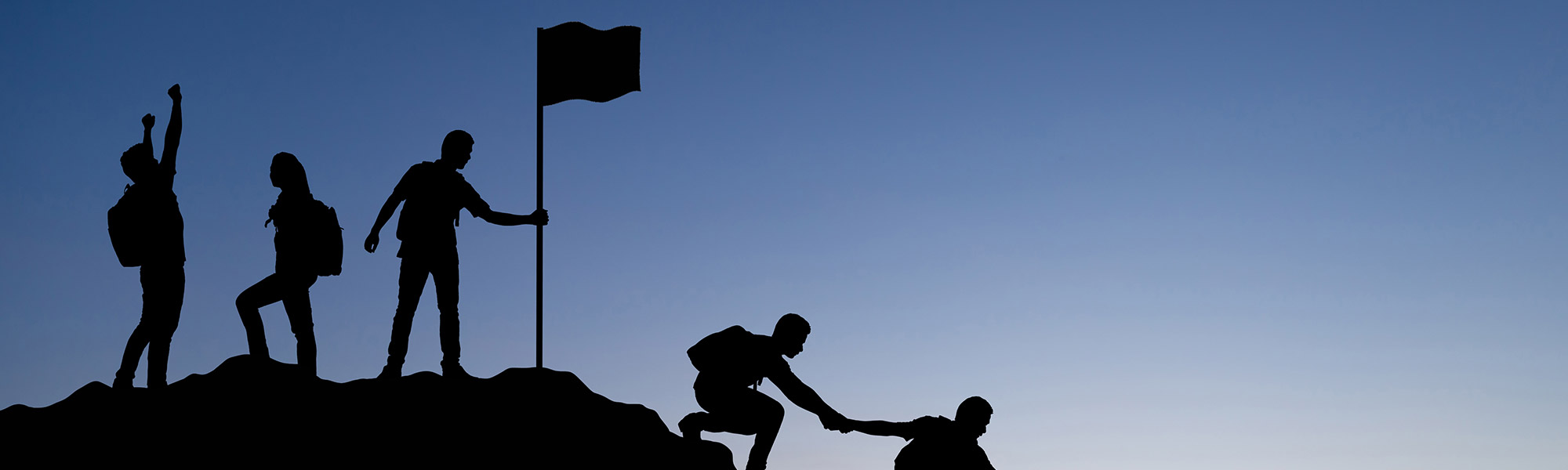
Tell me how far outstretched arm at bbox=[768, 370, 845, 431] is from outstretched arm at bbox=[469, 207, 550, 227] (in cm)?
291

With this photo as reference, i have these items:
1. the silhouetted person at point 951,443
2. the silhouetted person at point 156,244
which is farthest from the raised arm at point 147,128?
the silhouetted person at point 951,443

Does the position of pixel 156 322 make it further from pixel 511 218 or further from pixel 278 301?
pixel 511 218

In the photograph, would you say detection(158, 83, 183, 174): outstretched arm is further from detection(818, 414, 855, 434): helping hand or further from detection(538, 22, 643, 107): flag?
detection(818, 414, 855, 434): helping hand

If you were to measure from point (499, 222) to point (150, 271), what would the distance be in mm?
Result: 2722

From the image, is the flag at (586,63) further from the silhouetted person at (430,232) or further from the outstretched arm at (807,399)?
the outstretched arm at (807,399)

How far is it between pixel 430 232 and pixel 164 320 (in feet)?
7.26

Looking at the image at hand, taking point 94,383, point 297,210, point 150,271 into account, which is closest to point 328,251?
point 297,210

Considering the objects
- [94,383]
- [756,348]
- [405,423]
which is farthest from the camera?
[94,383]

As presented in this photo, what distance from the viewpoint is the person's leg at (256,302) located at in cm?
1171

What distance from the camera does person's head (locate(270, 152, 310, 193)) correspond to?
38.5 feet

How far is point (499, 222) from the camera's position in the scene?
1237 centimetres

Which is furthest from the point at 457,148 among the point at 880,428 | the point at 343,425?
the point at 880,428

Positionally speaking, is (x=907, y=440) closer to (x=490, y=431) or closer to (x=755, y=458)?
(x=755, y=458)

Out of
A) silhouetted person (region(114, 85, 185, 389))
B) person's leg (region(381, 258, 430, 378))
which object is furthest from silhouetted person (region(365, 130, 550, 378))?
silhouetted person (region(114, 85, 185, 389))
